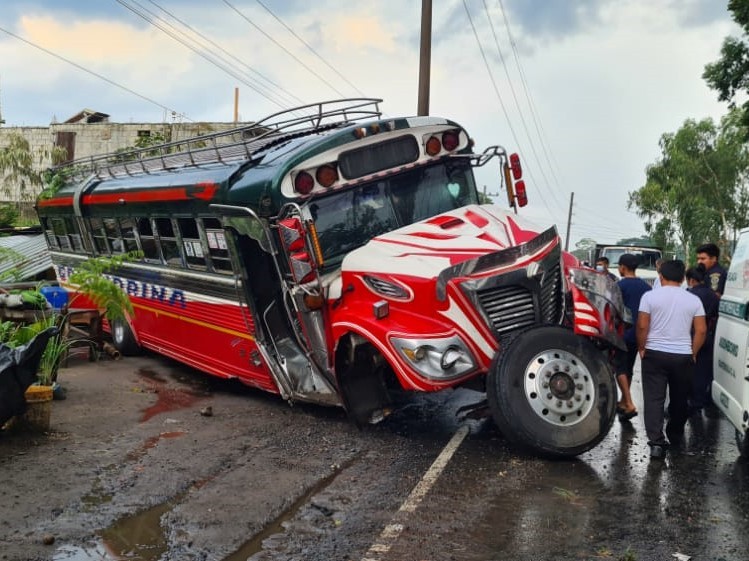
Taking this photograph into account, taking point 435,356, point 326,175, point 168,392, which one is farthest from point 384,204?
point 168,392

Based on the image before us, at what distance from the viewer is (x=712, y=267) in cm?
880

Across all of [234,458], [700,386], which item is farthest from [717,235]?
[234,458]

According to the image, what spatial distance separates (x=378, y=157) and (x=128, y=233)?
4723mm

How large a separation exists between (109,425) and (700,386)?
19.8 ft

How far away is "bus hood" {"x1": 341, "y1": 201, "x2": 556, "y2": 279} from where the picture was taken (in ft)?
21.6

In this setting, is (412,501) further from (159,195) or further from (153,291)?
(153,291)

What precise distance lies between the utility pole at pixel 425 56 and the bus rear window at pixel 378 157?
9747mm

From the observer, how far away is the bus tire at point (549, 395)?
6043 mm

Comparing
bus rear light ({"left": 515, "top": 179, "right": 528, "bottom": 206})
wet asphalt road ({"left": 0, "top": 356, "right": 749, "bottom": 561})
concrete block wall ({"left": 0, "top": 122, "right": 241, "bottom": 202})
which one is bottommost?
wet asphalt road ({"left": 0, "top": 356, "right": 749, "bottom": 561})

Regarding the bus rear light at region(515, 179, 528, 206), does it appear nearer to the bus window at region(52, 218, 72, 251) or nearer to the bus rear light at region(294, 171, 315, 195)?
the bus rear light at region(294, 171, 315, 195)

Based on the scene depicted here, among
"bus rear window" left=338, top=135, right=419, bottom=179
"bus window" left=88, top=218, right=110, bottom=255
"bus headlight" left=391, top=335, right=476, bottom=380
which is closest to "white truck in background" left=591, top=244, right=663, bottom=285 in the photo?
"bus window" left=88, top=218, right=110, bottom=255

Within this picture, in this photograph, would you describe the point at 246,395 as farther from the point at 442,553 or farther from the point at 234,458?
the point at 442,553

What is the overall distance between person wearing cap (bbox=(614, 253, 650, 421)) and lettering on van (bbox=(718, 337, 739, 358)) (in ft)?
3.83

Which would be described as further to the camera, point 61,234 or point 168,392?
point 61,234
